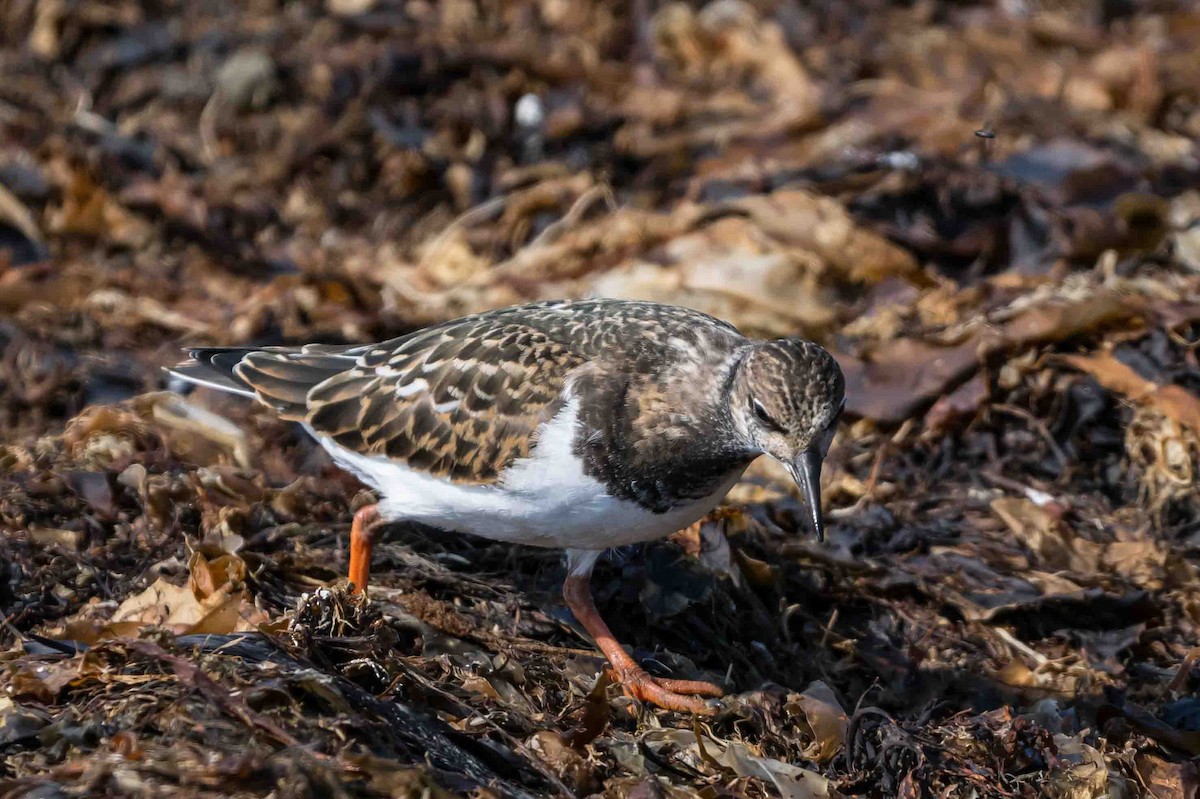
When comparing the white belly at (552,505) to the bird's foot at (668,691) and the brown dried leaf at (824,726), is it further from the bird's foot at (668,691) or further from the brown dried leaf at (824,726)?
the brown dried leaf at (824,726)

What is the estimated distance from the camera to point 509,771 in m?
2.73

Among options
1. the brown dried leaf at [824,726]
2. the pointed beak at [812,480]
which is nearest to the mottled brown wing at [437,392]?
the pointed beak at [812,480]

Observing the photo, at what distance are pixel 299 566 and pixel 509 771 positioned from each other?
104 cm

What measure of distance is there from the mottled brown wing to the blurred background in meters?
0.34

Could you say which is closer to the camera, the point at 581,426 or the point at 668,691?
the point at 581,426

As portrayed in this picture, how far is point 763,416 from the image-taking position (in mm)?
3045

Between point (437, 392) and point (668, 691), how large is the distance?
0.93 meters

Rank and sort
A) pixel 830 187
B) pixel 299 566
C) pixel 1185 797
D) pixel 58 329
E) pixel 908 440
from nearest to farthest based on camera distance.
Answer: pixel 1185 797 < pixel 299 566 < pixel 908 440 < pixel 58 329 < pixel 830 187

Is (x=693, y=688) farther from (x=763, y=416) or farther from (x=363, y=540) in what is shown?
(x=363, y=540)

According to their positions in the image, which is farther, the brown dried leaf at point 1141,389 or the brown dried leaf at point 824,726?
the brown dried leaf at point 1141,389

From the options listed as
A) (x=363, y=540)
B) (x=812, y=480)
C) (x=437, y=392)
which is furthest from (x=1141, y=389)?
(x=363, y=540)

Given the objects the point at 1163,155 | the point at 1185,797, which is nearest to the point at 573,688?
the point at 1185,797

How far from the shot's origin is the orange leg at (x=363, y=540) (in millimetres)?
3397

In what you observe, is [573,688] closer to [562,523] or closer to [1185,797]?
[562,523]
